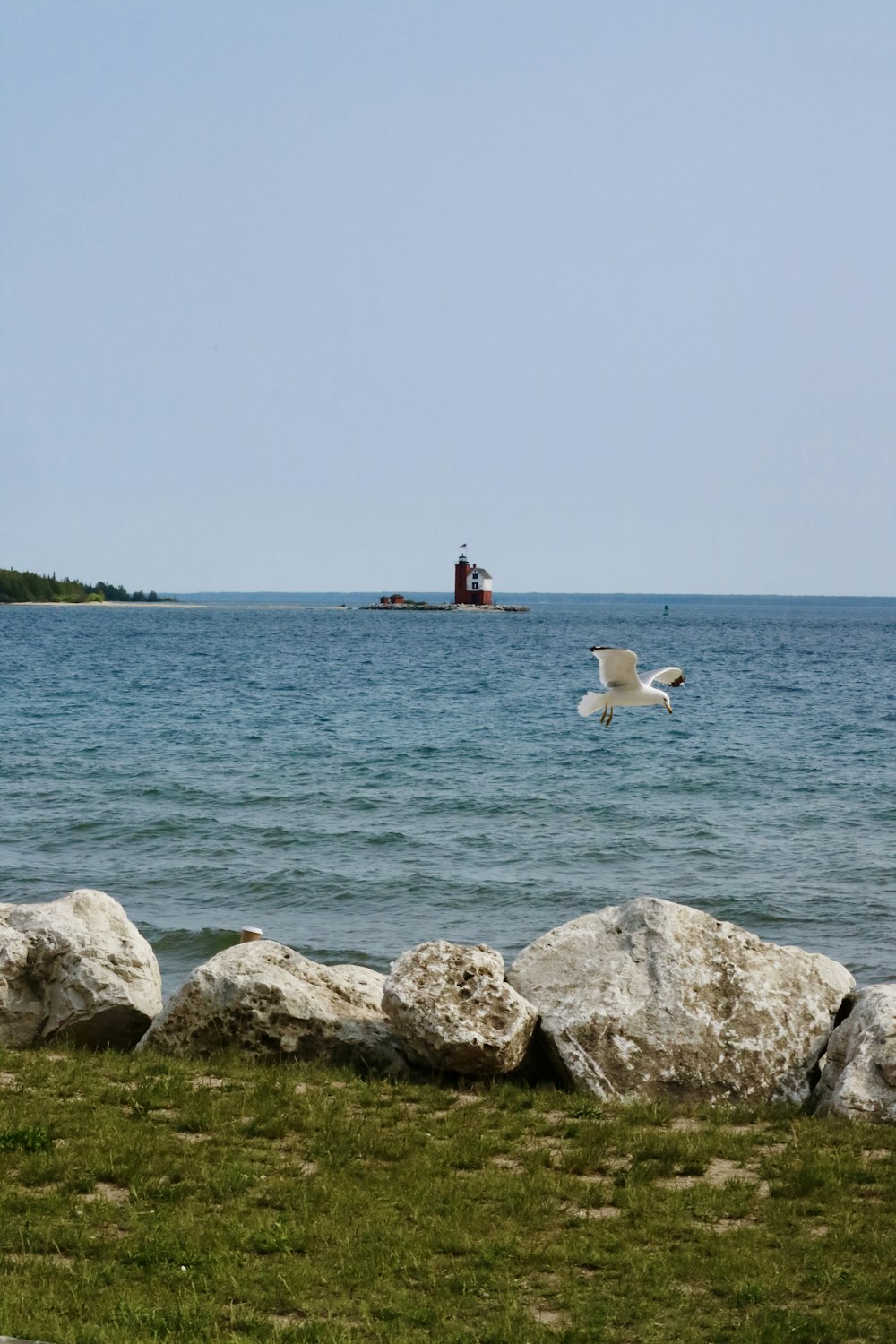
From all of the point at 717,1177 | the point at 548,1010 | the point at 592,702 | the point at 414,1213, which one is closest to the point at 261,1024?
the point at 548,1010

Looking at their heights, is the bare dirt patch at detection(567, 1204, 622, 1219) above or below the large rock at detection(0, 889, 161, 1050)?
below

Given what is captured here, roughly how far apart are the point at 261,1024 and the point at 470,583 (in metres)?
179

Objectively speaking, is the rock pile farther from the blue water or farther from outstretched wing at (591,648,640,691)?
the blue water

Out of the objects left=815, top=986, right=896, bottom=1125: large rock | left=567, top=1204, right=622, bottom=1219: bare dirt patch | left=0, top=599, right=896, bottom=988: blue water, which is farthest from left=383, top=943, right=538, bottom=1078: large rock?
left=0, top=599, right=896, bottom=988: blue water

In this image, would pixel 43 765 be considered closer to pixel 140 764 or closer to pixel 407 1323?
pixel 140 764

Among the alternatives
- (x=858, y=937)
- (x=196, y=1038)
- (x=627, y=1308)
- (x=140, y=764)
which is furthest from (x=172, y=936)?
(x=140, y=764)

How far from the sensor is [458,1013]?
11.0 meters

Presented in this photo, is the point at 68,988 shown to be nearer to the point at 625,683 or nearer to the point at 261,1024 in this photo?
the point at 261,1024

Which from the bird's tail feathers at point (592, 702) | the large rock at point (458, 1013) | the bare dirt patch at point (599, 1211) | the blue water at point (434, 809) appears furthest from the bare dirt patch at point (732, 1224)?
the blue water at point (434, 809)

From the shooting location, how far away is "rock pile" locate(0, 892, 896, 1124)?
11.0 m

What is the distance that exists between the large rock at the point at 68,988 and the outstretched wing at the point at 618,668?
5.28m

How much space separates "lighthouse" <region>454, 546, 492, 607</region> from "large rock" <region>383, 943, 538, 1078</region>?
177 m

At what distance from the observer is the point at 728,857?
81.9 feet

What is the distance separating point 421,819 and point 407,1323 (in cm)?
2129
